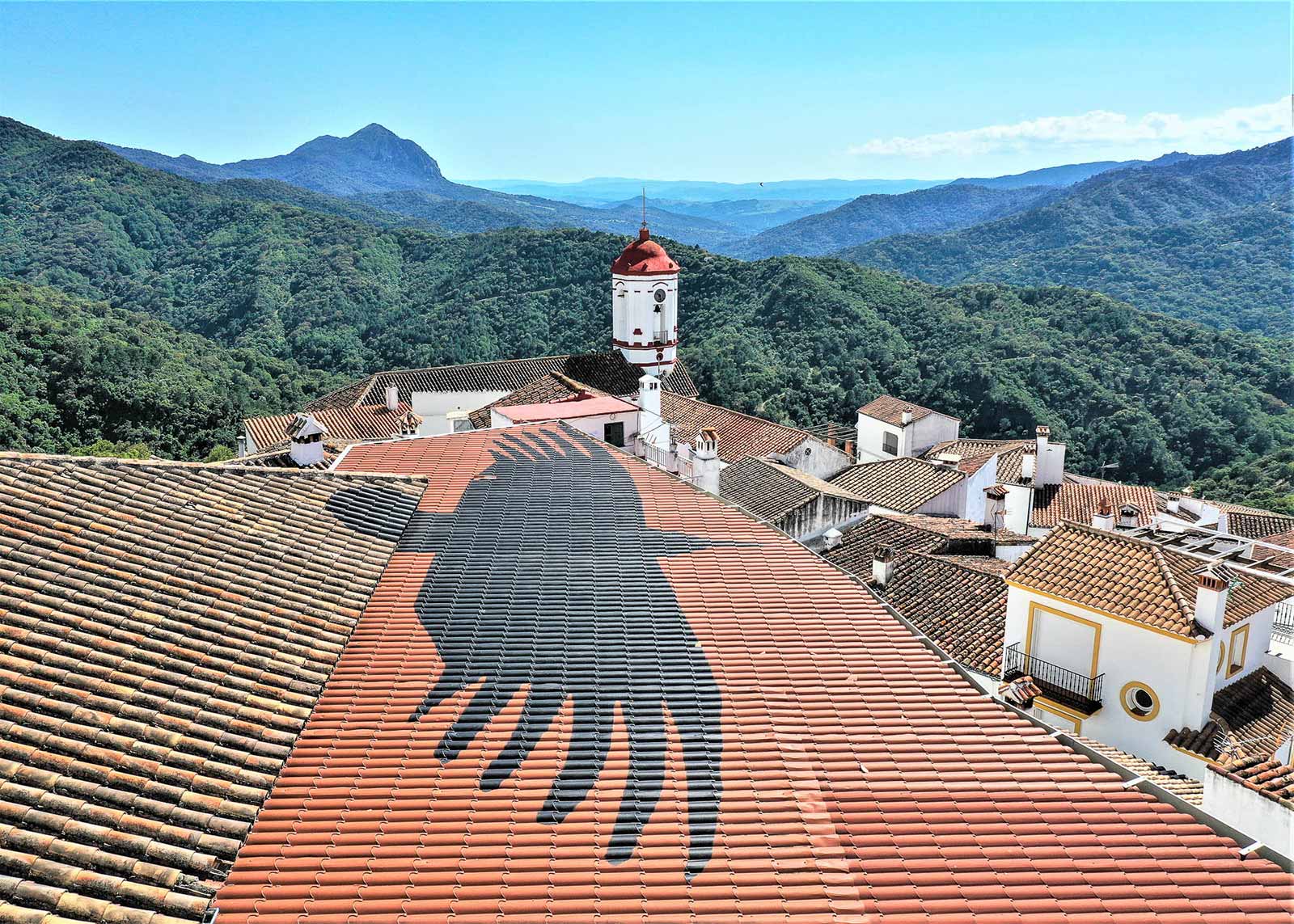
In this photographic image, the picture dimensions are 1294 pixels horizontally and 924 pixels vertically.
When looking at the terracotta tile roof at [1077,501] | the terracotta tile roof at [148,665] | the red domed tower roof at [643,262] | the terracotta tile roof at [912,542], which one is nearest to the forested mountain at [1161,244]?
the terracotta tile roof at [1077,501]

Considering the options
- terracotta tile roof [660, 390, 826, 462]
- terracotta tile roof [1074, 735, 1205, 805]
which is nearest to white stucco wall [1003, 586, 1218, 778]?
terracotta tile roof [1074, 735, 1205, 805]

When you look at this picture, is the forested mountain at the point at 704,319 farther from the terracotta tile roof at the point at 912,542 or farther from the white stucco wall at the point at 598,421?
the terracotta tile roof at the point at 912,542

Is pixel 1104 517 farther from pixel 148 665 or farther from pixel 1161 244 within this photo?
pixel 1161 244

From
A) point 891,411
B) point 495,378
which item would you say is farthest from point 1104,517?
point 495,378

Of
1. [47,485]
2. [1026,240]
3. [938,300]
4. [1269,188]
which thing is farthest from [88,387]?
[1269,188]

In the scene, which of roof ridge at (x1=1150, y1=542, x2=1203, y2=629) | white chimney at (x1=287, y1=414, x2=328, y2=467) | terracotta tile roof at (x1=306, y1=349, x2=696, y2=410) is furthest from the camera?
terracotta tile roof at (x1=306, y1=349, x2=696, y2=410)

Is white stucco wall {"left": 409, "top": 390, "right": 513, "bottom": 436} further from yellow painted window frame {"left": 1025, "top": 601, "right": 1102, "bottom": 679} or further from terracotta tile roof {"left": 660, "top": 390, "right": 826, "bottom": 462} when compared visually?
yellow painted window frame {"left": 1025, "top": 601, "right": 1102, "bottom": 679}

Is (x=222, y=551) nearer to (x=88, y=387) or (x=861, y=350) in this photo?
(x=88, y=387)
